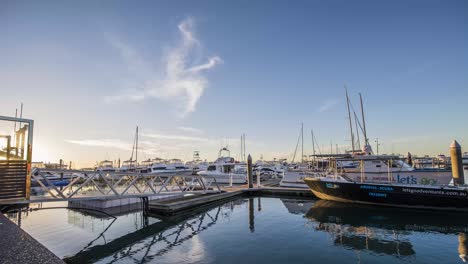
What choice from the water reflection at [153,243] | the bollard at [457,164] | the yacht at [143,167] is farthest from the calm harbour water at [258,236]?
the yacht at [143,167]

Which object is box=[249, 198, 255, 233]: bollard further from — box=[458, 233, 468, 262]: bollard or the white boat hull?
the white boat hull

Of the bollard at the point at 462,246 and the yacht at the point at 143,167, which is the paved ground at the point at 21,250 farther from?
the yacht at the point at 143,167

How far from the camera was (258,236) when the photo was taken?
32.2 feet

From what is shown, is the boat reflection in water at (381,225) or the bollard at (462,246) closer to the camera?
the bollard at (462,246)

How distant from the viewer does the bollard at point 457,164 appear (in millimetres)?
15109

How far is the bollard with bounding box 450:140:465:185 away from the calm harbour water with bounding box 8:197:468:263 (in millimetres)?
2683

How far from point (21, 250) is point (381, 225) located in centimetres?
1237

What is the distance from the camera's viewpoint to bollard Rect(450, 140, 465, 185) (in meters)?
15.1

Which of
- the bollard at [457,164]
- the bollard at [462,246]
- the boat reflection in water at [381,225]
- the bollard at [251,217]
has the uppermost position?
the bollard at [457,164]

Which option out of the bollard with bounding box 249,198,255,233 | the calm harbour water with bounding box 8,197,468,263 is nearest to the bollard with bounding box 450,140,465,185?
the calm harbour water with bounding box 8,197,468,263

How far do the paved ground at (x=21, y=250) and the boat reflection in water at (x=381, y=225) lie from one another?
27.6ft

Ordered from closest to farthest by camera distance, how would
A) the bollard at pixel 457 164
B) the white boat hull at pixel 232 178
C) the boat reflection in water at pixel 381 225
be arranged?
the boat reflection in water at pixel 381 225 → the bollard at pixel 457 164 → the white boat hull at pixel 232 178

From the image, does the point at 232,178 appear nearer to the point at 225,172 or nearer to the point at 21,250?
the point at 225,172

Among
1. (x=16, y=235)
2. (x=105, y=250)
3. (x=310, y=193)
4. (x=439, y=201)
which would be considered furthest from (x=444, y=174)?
(x=16, y=235)
